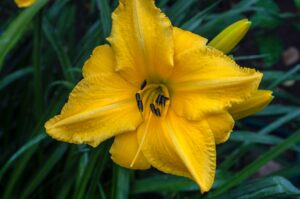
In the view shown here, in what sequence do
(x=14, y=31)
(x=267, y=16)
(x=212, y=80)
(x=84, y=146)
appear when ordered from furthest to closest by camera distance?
(x=267, y=16), (x=84, y=146), (x=14, y=31), (x=212, y=80)

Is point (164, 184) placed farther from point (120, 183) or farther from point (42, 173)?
point (42, 173)

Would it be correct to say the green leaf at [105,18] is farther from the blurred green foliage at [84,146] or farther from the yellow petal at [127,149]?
the yellow petal at [127,149]

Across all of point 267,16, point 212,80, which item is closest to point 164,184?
point 212,80

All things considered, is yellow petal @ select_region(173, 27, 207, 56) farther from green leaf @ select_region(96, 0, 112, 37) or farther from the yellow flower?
the yellow flower

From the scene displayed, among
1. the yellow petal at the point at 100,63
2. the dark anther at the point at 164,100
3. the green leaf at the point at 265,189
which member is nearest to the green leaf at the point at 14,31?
the yellow petal at the point at 100,63

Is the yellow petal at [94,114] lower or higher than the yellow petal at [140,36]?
lower

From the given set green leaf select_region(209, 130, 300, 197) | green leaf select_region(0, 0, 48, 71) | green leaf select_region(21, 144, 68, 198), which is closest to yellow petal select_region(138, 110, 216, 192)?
green leaf select_region(209, 130, 300, 197)
